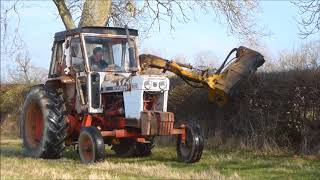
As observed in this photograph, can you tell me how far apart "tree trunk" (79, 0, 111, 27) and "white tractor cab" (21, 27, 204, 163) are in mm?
5115

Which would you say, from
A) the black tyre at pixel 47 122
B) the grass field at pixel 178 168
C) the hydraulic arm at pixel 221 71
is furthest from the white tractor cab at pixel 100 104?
the hydraulic arm at pixel 221 71

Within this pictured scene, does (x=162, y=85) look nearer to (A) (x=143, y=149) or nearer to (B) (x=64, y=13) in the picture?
(A) (x=143, y=149)

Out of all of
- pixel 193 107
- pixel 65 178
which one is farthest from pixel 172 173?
pixel 193 107

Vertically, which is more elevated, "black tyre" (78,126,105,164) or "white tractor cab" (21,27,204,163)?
"white tractor cab" (21,27,204,163)

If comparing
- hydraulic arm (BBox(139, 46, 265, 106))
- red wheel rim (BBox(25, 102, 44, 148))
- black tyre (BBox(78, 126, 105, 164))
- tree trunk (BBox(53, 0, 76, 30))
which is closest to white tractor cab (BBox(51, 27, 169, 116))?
hydraulic arm (BBox(139, 46, 265, 106))

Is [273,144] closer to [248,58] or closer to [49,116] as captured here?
[248,58]

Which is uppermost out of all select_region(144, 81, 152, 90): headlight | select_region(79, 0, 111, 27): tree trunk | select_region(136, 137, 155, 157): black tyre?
select_region(79, 0, 111, 27): tree trunk

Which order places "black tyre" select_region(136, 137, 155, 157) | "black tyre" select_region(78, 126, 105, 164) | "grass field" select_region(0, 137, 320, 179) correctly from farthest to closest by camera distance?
"black tyre" select_region(136, 137, 155, 157), "black tyre" select_region(78, 126, 105, 164), "grass field" select_region(0, 137, 320, 179)

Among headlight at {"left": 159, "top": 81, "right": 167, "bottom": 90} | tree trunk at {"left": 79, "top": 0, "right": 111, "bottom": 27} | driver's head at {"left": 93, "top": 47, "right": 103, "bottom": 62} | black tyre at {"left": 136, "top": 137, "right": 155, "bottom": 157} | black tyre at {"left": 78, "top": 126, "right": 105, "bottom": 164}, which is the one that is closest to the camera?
black tyre at {"left": 78, "top": 126, "right": 105, "bottom": 164}

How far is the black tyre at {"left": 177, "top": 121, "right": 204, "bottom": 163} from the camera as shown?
35.6 feet

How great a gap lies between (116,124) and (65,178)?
3.10 m

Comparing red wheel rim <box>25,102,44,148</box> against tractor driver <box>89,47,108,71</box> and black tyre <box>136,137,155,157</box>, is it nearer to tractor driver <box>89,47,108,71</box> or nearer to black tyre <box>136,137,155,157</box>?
tractor driver <box>89,47,108,71</box>

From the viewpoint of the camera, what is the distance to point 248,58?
1193cm

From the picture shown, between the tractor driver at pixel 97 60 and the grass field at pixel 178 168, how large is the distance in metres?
1.98
